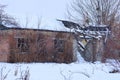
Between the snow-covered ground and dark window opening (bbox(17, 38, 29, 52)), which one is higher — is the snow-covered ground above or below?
below

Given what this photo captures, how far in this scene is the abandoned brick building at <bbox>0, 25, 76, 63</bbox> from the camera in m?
32.2

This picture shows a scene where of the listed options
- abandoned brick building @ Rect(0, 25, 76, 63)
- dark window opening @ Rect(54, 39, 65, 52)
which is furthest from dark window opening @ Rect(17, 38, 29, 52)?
dark window opening @ Rect(54, 39, 65, 52)

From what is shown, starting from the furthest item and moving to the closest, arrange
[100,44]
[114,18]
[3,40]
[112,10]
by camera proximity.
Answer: [112,10] → [114,18] → [100,44] → [3,40]

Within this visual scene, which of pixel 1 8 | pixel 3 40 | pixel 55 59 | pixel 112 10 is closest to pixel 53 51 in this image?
pixel 55 59

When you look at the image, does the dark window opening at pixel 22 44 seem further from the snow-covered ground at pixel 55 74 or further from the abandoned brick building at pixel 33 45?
the snow-covered ground at pixel 55 74

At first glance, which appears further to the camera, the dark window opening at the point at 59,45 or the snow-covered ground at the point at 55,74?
the dark window opening at the point at 59,45

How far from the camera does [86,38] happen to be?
3781cm

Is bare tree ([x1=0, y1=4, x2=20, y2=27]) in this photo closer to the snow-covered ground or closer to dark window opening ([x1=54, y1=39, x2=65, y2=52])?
dark window opening ([x1=54, y1=39, x2=65, y2=52])

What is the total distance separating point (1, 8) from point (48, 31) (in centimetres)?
579

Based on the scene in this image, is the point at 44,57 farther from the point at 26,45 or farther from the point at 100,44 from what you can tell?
the point at 100,44

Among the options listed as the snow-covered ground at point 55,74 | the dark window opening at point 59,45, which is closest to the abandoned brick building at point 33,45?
the dark window opening at point 59,45

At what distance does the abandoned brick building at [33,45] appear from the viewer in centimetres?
3225

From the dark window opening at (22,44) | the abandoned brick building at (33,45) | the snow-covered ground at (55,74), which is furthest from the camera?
the dark window opening at (22,44)

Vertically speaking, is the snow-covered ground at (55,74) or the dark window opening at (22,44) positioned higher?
the dark window opening at (22,44)
